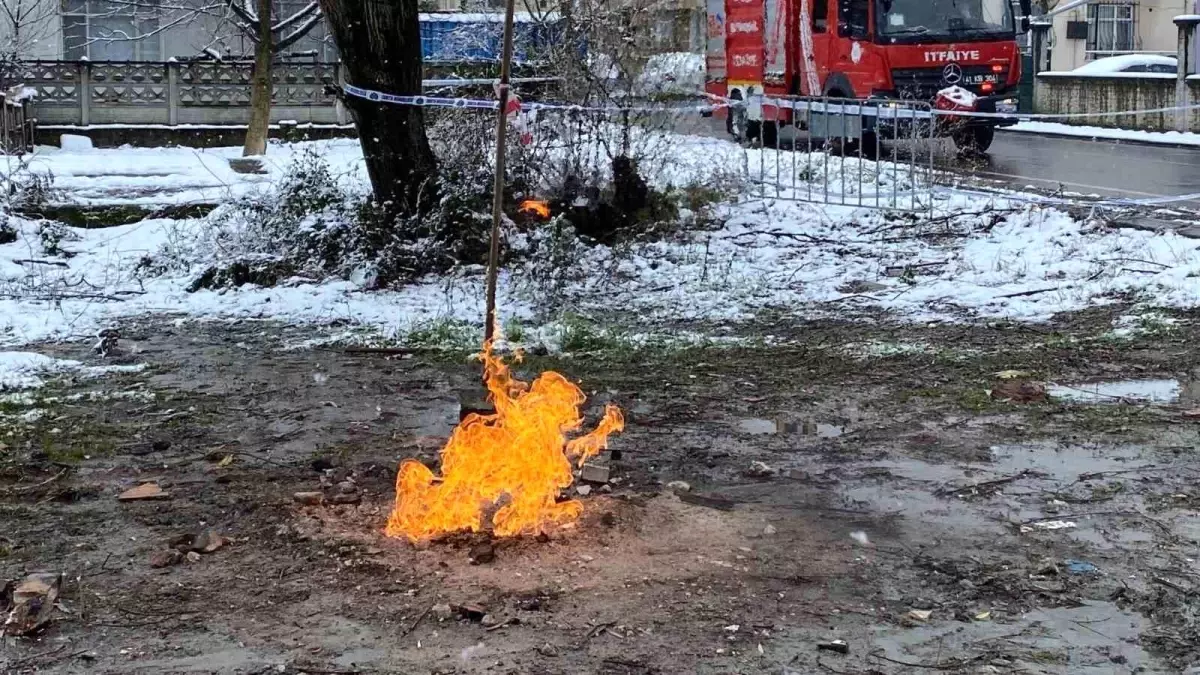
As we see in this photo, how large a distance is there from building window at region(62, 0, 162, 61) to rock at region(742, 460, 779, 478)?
88.7 ft

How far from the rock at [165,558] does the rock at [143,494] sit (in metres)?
0.75

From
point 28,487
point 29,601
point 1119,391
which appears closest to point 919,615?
point 29,601

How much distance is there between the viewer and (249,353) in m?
8.91

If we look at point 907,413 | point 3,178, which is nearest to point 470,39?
point 3,178

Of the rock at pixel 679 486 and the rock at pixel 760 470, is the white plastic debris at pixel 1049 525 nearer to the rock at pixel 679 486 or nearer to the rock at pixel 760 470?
the rock at pixel 760 470

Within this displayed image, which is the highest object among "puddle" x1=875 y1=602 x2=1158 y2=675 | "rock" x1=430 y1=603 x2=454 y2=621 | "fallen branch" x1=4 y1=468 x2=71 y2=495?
"fallen branch" x1=4 y1=468 x2=71 y2=495

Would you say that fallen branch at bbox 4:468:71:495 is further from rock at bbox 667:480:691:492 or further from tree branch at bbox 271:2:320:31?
tree branch at bbox 271:2:320:31

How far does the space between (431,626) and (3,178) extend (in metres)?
11.6

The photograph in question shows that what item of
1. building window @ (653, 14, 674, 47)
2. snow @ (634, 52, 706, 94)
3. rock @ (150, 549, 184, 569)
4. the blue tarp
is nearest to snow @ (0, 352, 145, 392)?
rock @ (150, 549, 184, 569)

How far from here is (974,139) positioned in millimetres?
21672

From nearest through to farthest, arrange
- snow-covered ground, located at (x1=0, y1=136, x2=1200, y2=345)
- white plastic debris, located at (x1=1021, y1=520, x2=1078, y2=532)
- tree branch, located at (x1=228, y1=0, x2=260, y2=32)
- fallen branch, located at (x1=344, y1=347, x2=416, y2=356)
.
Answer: white plastic debris, located at (x1=1021, y1=520, x2=1078, y2=532), fallen branch, located at (x1=344, y1=347, x2=416, y2=356), snow-covered ground, located at (x1=0, y1=136, x2=1200, y2=345), tree branch, located at (x1=228, y1=0, x2=260, y2=32)

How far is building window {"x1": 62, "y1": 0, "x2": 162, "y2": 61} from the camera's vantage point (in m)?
30.0

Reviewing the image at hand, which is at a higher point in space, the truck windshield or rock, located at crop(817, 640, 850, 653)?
the truck windshield

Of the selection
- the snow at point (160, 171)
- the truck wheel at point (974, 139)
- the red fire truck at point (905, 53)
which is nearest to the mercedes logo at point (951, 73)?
the red fire truck at point (905, 53)
